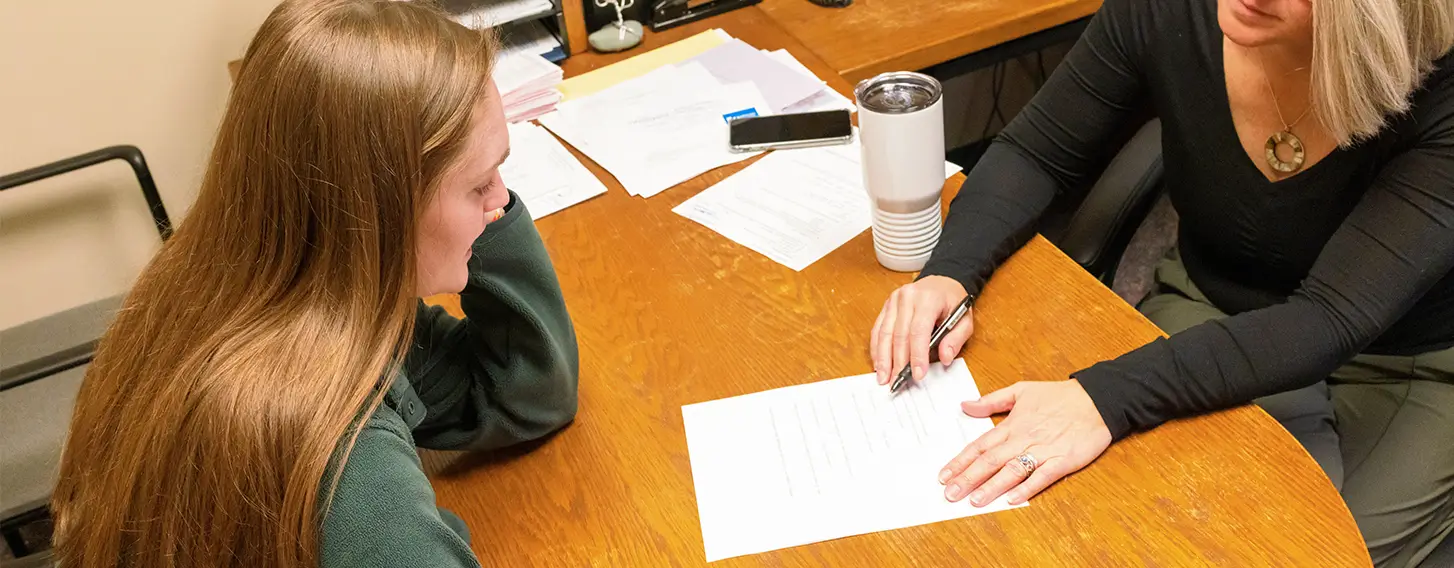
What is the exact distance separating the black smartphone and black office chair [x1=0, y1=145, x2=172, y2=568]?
72 cm

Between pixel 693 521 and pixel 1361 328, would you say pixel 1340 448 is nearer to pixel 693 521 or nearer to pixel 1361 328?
pixel 1361 328

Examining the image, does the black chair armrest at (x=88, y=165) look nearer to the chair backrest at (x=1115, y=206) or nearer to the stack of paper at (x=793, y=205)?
the stack of paper at (x=793, y=205)

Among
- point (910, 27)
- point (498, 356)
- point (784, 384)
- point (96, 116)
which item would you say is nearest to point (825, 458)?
point (784, 384)

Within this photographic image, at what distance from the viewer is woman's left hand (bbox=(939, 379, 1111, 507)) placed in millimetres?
865

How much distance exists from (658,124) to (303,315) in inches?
31.7

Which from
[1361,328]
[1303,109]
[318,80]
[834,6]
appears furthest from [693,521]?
[834,6]

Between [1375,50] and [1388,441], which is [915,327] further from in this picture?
[1388,441]

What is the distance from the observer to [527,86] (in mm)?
1575

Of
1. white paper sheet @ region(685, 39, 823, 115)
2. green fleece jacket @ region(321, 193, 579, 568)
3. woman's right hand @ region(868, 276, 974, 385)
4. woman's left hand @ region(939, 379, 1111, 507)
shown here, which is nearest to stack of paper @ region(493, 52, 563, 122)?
white paper sheet @ region(685, 39, 823, 115)

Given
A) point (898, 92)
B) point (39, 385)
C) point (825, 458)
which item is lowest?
point (39, 385)

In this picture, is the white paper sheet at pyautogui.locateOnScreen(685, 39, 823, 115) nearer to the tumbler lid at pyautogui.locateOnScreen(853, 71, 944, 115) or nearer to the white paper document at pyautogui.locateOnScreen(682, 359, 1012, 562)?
the tumbler lid at pyautogui.locateOnScreen(853, 71, 944, 115)

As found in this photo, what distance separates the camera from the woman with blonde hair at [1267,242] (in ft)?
3.01

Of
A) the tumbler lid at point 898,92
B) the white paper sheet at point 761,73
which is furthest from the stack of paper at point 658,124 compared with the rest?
the tumbler lid at point 898,92

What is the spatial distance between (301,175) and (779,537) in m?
0.46
